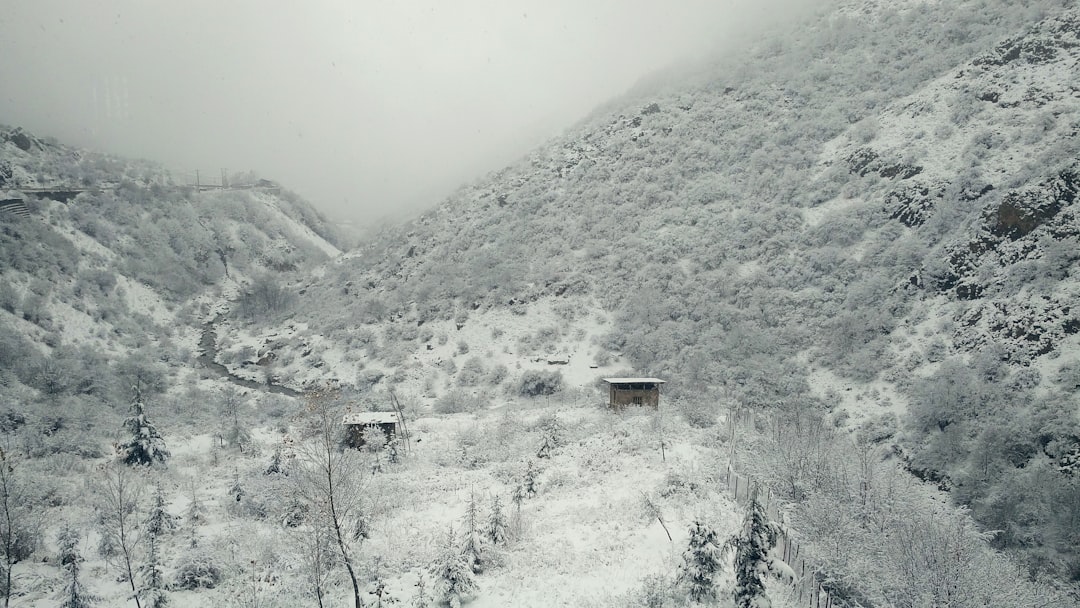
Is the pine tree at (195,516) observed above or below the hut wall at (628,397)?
below

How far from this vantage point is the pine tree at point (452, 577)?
15203mm

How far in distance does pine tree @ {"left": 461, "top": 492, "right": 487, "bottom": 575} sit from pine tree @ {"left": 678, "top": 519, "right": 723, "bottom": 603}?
6382 millimetres

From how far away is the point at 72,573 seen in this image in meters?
15.1

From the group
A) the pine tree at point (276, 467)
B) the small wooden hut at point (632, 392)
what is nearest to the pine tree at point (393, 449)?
the pine tree at point (276, 467)

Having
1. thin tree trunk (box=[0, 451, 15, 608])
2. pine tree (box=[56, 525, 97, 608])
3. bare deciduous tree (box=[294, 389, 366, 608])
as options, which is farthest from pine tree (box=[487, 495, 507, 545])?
thin tree trunk (box=[0, 451, 15, 608])

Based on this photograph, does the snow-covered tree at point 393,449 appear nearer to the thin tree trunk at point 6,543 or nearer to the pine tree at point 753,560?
the thin tree trunk at point 6,543

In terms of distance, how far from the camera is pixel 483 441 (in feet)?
108

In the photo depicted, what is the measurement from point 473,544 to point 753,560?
27.8ft

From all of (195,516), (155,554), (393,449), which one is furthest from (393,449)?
(155,554)

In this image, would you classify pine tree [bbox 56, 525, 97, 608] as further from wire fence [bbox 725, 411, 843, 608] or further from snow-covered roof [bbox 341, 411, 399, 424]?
wire fence [bbox 725, 411, 843, 608]

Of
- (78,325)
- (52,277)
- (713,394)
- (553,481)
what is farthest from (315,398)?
(52,277)

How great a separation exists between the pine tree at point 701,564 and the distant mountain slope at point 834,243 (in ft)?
49.2

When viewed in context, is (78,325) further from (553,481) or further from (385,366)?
(553,481)

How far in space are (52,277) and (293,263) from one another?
116ft
